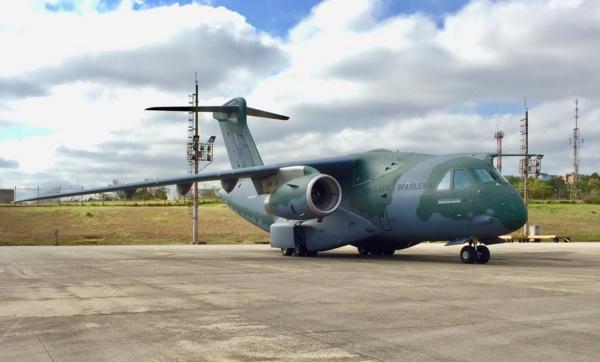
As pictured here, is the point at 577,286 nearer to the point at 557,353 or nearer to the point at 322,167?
the point at 557,353

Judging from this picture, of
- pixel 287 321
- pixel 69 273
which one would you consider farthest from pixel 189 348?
pixel 69 273

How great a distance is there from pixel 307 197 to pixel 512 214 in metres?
6.57

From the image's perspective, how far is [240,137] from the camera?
94.1ft

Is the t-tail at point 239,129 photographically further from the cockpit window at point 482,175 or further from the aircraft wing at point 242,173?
the cockpit window at point 482,175

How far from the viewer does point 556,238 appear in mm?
38438

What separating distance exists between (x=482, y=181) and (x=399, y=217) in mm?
3254

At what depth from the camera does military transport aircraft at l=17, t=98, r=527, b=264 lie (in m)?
18.0

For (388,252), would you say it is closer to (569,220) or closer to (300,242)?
(300,242)

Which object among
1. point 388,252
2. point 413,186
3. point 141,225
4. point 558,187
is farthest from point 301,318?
point 558,187

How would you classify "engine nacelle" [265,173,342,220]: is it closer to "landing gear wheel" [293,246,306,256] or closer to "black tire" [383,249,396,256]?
"landing gear wheel" [293,246,306,256]

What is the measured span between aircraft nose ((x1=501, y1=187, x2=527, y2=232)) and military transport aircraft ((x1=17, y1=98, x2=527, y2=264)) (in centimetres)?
3

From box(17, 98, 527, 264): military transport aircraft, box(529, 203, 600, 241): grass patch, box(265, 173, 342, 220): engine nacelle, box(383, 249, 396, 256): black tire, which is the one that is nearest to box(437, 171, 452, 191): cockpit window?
box(17, 98, 527, 264): military transport aircraft

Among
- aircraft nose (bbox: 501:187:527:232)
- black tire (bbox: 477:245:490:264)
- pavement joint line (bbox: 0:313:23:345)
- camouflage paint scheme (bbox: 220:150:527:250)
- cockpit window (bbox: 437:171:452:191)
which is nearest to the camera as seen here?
pavement joint line (bbox: 0:313:23:345)

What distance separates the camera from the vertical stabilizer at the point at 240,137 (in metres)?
28.5
